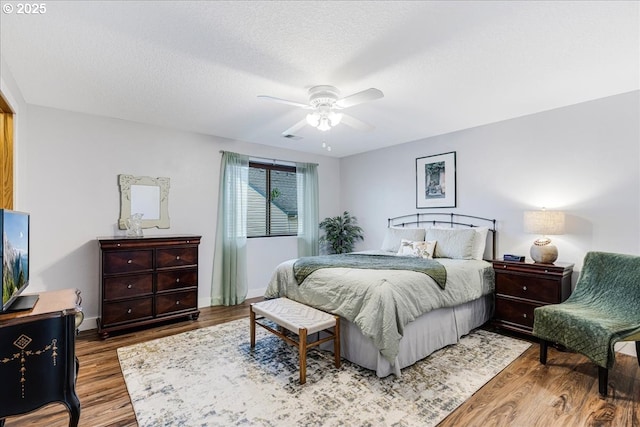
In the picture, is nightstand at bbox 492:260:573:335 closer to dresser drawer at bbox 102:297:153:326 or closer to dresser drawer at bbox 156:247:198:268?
dresser drawer at bbox 156:247:198:268

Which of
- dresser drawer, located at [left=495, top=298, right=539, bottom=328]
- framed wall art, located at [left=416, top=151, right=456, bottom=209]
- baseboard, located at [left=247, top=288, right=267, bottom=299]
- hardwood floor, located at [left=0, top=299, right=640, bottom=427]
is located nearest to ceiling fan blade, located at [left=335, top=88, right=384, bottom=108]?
hardwood floor, located at [left=0, top=299, right=640, bottom=427]

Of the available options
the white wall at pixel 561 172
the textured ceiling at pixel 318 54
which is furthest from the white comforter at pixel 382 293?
the textured ceiling at pixel 318 54

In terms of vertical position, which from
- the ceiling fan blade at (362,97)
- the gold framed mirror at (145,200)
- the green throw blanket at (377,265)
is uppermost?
the ceiling fan blade at (362,97)

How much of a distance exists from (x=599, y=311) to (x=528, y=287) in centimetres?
68

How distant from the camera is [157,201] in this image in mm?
4156

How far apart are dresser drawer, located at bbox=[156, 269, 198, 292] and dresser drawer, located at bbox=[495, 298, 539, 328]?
3671 mm

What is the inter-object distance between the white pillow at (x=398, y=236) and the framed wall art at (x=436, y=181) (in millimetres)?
498

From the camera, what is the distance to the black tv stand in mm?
1650

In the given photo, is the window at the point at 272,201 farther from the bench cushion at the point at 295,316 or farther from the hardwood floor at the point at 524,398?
the hardwood floor at the point at 524,398

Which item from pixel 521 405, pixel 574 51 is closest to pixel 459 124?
pixel 574 51

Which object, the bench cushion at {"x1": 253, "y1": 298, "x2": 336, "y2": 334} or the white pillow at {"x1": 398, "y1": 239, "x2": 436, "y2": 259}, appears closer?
the bench cushion at {"x1": 253, "y1": 298, "x2": 336, "y2": 334}

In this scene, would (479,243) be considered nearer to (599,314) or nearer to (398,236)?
(398,236)

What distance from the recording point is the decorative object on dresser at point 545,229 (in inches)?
126

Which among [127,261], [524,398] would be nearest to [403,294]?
[524,398]
